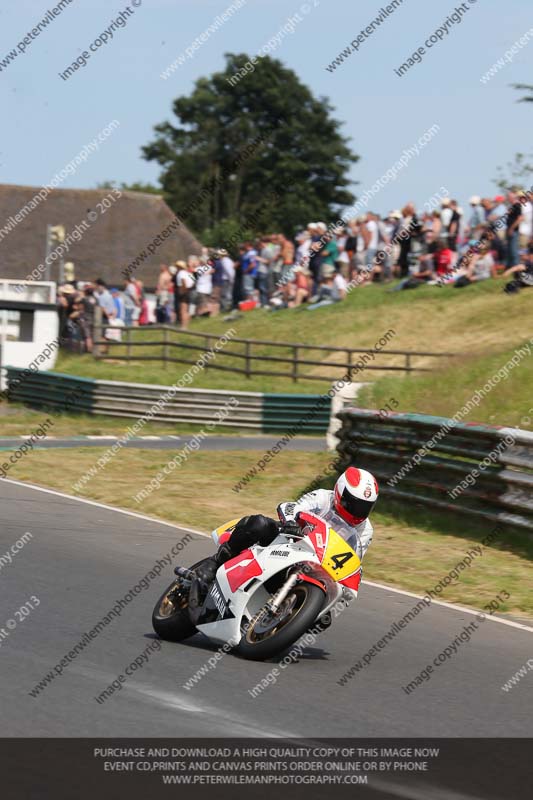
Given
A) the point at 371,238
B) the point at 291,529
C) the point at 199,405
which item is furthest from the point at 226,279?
the point at 291,529

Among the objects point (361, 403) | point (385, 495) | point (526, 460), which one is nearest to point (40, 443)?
point (361, 403)

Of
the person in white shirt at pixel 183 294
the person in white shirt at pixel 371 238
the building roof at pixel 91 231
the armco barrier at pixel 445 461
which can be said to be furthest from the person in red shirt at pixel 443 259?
the building roof at pixel 91 231

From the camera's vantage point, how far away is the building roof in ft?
189

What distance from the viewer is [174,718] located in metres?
6.13

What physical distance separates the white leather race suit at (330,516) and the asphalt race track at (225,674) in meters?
0.74

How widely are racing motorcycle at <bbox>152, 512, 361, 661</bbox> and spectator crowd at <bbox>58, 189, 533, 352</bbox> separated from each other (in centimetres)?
1823

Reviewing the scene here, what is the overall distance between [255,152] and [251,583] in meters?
76.7

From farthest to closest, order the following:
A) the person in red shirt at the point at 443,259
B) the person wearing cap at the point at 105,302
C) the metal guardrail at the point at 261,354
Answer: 1. the person wearing cap at the point at 105,302
2. the metal guardrail at the point at 261,354
3. the person in red shirt at the point at 443,259

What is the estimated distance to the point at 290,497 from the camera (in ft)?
51.9

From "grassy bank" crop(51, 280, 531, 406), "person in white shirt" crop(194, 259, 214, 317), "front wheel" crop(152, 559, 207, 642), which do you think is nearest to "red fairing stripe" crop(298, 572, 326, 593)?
"front wheel" crop(152, 559, 207, 642)

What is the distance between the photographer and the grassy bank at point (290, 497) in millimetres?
11242

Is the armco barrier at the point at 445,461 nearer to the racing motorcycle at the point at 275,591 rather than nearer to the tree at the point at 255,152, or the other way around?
the racing motorcycle at the point at 275,591

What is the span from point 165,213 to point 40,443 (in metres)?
43.3
